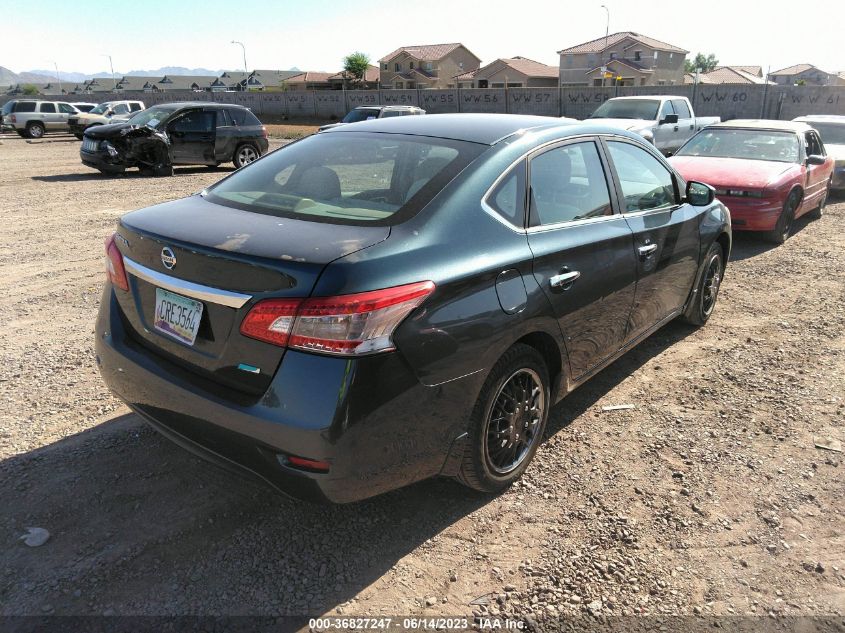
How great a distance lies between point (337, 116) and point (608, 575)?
47.7m

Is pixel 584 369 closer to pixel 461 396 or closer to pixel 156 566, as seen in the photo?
pixel 461 396

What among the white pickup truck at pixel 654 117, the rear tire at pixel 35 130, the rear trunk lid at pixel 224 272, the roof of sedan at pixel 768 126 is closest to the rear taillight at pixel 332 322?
the rear trunk lid at pixel 224 272

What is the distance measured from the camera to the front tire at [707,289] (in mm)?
5258

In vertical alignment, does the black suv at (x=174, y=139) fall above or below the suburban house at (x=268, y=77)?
below

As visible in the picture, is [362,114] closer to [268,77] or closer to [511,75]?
[511,75]

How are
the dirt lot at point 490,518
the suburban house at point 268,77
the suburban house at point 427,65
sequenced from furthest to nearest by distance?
the suburban house at point 268,77 < the suburban house at point 427,65 < the dirt lot at point 490,518

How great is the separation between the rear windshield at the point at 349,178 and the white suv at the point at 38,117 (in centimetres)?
3309

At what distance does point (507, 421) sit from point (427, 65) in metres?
96.0

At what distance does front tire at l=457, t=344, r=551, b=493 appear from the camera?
292 centimetres

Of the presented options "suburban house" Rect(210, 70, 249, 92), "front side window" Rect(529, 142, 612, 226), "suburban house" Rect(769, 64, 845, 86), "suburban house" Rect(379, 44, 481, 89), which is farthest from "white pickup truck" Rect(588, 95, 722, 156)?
"suburban house" Rect(210, 70, 249, 92)

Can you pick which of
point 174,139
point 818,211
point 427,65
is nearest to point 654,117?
point 818,211

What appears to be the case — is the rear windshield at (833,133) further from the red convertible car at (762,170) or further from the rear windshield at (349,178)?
the rear windshield at (349,178)

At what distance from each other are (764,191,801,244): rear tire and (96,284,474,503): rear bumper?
7575mm

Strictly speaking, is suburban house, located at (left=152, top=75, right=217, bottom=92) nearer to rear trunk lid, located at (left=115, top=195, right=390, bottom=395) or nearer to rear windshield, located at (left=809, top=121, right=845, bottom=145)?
rear windshield, located at (left=809, top=121, right=845, bottom=145)
